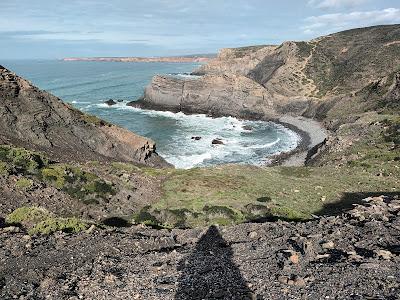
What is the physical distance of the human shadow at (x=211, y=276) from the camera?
46.5 ft

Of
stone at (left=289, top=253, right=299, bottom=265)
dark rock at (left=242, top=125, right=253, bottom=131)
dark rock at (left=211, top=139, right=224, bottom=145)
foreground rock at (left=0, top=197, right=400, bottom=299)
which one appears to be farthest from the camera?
dark rock at (left=242, top=125, right=253, bottom=131)

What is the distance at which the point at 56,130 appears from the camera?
44156 millimetres

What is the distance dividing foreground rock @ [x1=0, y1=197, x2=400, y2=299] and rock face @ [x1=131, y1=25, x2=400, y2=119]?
9306 cm

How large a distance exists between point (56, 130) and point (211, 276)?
33.6 meters

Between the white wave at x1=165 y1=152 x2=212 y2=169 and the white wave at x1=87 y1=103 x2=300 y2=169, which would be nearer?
the white wave at x1=165 y1=152 x2=212 y2=169

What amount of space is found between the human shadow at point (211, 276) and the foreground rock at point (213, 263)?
0.12ft

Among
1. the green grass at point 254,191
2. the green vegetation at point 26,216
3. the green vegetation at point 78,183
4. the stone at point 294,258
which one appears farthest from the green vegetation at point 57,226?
the stone at point 294,258

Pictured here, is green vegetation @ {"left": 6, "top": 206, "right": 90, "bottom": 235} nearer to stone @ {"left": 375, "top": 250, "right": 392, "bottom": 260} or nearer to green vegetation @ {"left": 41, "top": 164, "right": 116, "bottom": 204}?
green vegetation @ {"left": 41, "top": 164, "right": 116, "bottom": 204}

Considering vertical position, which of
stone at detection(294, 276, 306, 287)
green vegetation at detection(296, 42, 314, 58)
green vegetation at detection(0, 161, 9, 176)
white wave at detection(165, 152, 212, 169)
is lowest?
white wave at detection(165, 152, 212, 169)

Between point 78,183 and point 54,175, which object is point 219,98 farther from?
point 54,175

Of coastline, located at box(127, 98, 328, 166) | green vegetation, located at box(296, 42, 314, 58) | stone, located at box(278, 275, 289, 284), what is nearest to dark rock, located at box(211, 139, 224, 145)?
coastline, located at box(127, 98, 328, 166)

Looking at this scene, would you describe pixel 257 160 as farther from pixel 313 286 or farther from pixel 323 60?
pixel 323 60

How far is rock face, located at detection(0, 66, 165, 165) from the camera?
131 ft

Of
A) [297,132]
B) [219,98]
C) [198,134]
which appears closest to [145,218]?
[198,134]
